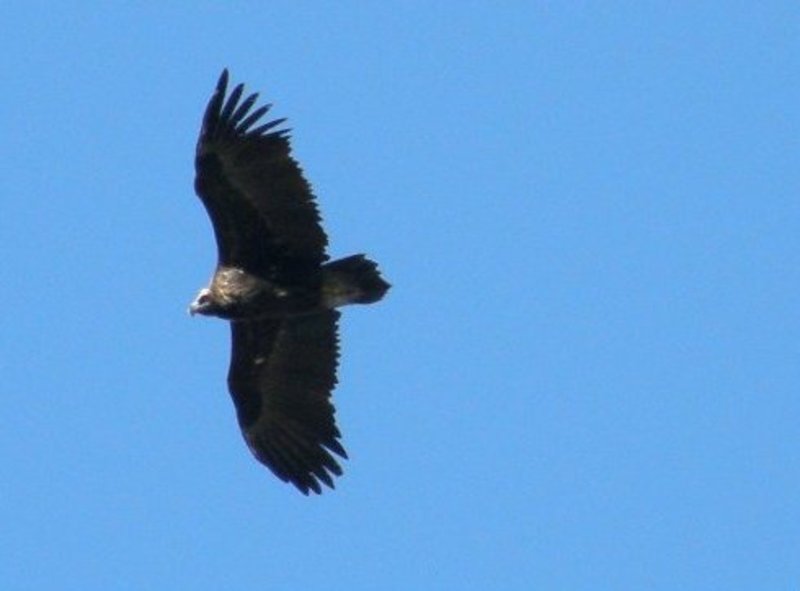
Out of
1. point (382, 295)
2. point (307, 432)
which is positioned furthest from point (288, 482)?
point (382, 295)

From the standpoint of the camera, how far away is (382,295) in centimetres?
3516

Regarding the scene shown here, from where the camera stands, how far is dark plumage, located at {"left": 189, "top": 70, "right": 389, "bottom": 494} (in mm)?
35219

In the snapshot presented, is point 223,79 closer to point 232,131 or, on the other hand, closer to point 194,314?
point 232,131

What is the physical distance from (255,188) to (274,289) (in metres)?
1.29

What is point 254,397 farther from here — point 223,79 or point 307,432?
point 223,79

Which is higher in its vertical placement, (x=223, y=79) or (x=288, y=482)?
(x=223, y=79)

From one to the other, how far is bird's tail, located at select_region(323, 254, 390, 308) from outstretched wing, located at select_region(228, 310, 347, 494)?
98 cm

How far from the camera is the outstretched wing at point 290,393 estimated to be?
36.6 meters

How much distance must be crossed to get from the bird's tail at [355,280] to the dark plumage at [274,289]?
1 cm

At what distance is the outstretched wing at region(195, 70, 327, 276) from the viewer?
35188mm

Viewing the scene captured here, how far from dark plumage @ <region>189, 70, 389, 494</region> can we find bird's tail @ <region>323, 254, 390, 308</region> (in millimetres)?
11

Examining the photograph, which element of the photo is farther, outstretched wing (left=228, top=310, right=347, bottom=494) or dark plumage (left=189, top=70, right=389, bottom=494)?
outstretched wing (left=228, top=310, right=347, bottom=494)

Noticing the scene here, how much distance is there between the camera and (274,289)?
118ft

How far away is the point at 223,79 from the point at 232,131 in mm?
635
